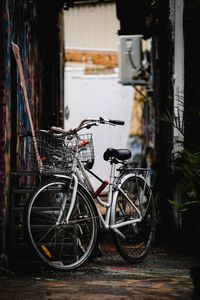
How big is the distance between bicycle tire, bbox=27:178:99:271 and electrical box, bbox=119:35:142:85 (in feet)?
44.2

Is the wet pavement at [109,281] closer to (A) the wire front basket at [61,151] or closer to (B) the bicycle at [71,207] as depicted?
(B) the bicycle at [71,207]

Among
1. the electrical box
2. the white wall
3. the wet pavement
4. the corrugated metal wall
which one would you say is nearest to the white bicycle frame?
the wet pavement

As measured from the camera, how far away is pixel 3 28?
6875mm

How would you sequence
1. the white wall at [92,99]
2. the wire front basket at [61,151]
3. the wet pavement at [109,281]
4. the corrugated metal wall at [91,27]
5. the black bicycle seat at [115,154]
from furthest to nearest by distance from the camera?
the corrugated metal wall at [91,27], the white wall at [92,99], the black bicycle seat at [115,154], the wire front basket at [61,151], the wet pavement at [109,281]

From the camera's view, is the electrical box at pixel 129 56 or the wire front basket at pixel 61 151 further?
the electrical box at pixel 129 56

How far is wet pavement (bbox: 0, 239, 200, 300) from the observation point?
5.52m

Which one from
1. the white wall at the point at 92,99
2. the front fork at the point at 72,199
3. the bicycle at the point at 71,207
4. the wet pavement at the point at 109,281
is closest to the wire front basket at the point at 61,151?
the bicycle at the point at 71,207

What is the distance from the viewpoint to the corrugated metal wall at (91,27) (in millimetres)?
23047

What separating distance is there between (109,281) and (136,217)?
1.53m

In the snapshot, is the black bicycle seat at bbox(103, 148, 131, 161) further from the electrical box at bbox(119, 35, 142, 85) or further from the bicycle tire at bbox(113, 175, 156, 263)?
the electrical box at bbox(119, 35, 142, 85)

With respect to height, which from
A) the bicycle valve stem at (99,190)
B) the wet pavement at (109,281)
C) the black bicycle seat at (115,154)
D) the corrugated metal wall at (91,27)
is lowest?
the wet pavement at (109,281)

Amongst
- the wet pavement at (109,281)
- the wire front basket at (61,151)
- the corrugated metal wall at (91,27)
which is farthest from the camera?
the corrugated metal wall at (91,27)

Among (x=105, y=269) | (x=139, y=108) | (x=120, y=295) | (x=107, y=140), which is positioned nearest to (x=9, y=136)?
(x=105, y=269)

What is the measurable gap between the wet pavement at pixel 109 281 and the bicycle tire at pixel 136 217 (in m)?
0.15
